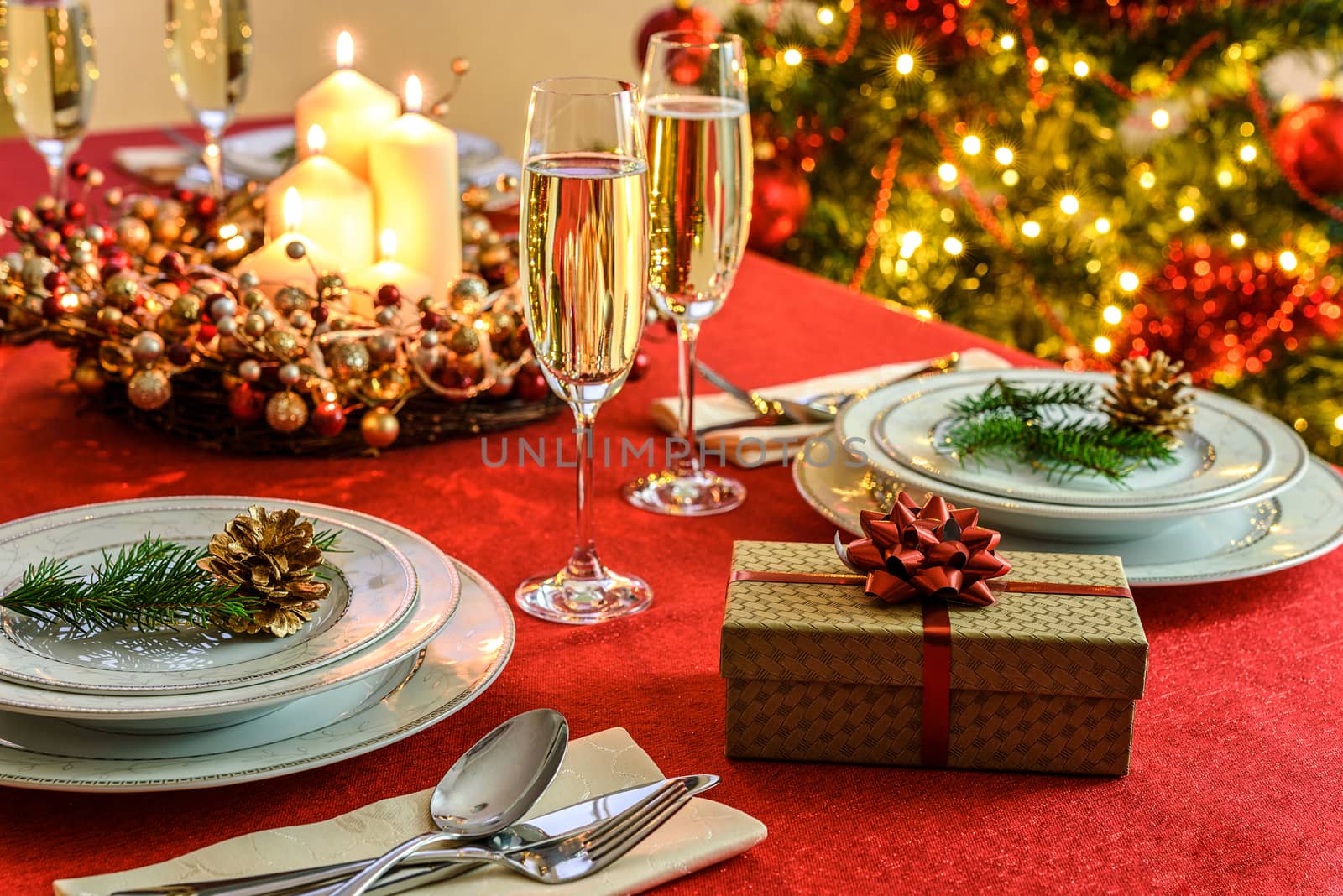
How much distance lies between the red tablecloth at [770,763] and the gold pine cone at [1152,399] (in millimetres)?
130

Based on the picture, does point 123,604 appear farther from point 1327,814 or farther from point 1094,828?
point 1327,814

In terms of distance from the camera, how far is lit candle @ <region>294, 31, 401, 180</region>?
3.88 feet

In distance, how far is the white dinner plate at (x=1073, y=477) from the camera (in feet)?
2.75

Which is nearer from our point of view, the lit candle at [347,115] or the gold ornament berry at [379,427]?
the gold ornament berry at [379,427]

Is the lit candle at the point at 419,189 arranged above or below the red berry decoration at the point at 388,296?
above

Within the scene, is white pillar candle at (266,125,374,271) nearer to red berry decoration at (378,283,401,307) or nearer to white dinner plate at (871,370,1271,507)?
red berry decoration at (378,283,401,307)

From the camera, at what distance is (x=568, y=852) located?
57 cm

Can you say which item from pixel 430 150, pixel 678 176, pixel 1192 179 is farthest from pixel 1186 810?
pixel 1192 179

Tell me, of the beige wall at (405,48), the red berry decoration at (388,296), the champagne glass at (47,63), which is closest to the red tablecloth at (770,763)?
the red berry decoration at (388,296)

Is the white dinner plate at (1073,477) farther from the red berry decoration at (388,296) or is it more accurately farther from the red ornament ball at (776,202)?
the red ornament ball at (776,202)

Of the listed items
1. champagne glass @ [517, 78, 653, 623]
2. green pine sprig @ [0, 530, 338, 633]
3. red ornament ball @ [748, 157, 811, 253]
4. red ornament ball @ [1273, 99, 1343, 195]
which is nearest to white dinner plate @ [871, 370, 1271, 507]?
champagne glass @ [517, 78, 653, 623]

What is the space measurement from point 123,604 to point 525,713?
0.69ft

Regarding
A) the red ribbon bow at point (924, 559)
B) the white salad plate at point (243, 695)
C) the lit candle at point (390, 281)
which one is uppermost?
the lit candle at point (390, 281)

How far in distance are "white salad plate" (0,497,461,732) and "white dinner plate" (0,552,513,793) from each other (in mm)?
11
